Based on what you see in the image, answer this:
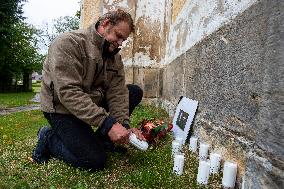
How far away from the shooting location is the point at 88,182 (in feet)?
10.1

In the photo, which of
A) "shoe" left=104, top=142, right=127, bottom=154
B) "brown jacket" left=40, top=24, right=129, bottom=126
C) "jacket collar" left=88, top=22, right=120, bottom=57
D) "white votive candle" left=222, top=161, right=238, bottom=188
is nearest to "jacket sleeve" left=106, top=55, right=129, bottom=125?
"brown jacket" left=40, top=24, right=129, bottom=126

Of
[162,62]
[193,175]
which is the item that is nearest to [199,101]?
[193,175]

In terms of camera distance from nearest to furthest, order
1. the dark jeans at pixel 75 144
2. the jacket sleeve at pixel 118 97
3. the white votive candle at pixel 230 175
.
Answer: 1. the white votive candle at pixel 230 175
2. the dark jeans at pixel 75 144
3. the jacket sleeve at pixel 118 97

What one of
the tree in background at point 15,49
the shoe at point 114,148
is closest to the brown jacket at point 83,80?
the shoe at point 114,148

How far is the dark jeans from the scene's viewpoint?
3.40 m

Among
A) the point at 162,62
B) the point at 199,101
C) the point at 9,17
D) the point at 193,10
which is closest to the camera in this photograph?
the point at 199,101

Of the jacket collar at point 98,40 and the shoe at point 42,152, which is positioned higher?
the jacket collar at point 98,40

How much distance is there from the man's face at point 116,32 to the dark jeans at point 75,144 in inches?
30.3

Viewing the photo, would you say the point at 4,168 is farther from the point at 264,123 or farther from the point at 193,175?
the point at 264,123

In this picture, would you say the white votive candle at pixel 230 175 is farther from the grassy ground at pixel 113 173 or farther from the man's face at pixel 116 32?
the man's face at pixel 116 32

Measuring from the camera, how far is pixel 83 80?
11.6 feet

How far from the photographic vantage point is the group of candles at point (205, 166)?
270cm

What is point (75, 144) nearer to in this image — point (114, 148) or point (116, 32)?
point (114, 148)

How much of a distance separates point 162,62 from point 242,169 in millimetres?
6448
